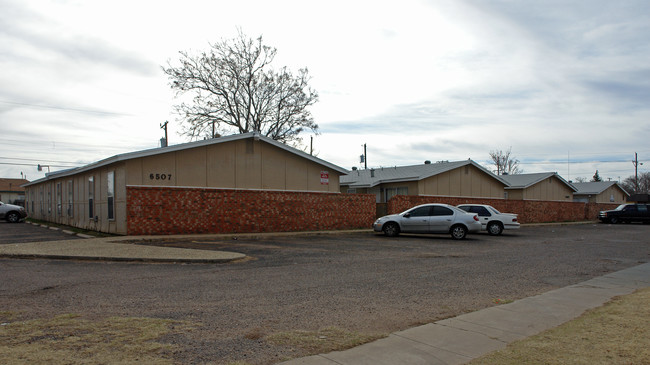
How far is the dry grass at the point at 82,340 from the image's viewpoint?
5.03m

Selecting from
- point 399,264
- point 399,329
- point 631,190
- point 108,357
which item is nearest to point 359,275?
point 399,264

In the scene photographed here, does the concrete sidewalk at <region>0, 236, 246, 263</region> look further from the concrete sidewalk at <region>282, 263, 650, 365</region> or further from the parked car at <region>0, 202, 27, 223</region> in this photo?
the parked car at <region>0, 202, 27, 223</region>

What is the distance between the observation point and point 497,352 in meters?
5.60

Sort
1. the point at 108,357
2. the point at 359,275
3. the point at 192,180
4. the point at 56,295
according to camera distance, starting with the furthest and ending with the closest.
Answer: the point at 192,180, the point at 359,275, the point at 56,295, the point at 108,357

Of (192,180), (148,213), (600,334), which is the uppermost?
(192,180)

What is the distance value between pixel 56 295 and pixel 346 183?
29.4m

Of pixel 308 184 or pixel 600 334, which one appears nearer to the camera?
pixel 600 334

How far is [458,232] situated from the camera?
2183 centimetres

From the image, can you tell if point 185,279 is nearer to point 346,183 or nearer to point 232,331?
point 232,331

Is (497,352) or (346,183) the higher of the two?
(346,183)

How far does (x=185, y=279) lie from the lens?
1025 centimetres

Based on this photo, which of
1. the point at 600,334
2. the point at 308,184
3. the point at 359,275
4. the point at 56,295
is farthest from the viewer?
the point at 308,184

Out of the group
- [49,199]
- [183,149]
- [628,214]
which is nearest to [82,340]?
→ [183,149]

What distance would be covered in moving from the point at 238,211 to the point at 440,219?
9.02 meters
